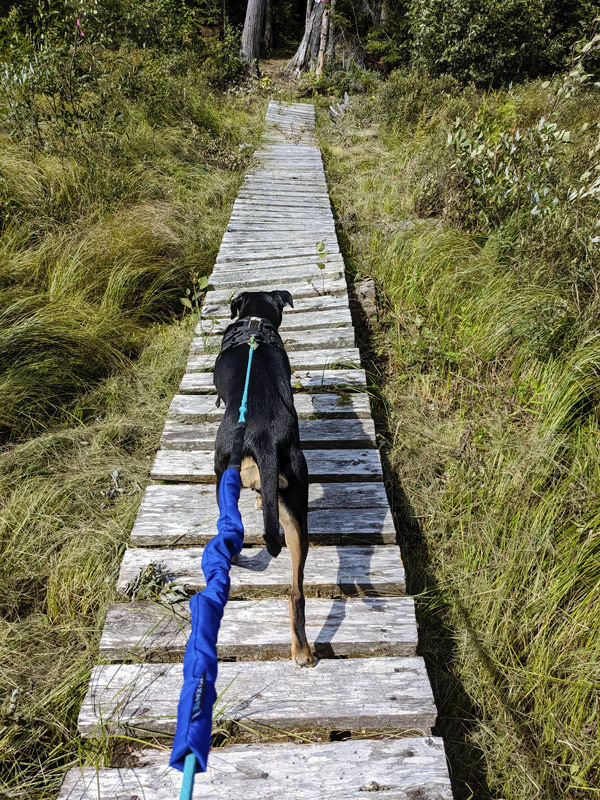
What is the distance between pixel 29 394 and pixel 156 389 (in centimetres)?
88

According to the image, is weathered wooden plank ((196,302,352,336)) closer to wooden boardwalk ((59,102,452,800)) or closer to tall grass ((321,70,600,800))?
tall grass ((321,70,600,800))

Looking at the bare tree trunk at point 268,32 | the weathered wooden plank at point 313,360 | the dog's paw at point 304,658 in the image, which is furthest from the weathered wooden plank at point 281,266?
the bare tree trunk at point 268,32

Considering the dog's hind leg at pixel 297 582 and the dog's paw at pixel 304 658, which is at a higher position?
the dog's hind leg at pixel 297 582

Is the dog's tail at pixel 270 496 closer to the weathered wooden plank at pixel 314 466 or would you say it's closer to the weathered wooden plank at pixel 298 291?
the weathered wooden plank at pixel 314 466

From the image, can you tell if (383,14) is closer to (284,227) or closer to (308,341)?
(284,227)

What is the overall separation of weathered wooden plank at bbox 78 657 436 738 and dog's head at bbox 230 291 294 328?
1859mm

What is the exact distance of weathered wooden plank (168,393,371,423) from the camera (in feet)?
10.8

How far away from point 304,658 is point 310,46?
14827mm

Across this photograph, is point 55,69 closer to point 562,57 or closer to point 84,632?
point 84,632

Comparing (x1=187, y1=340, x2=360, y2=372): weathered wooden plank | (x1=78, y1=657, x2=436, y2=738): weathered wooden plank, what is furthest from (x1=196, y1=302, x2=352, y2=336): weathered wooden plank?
(x1=78, y1=657, x2=436, y2=738): weathered wooden plank

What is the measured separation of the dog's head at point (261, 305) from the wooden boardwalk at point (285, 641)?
0.69 metres

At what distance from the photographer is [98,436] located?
10.8 ft

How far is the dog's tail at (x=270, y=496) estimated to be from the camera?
5.67 feet

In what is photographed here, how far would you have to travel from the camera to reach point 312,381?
144 inches
